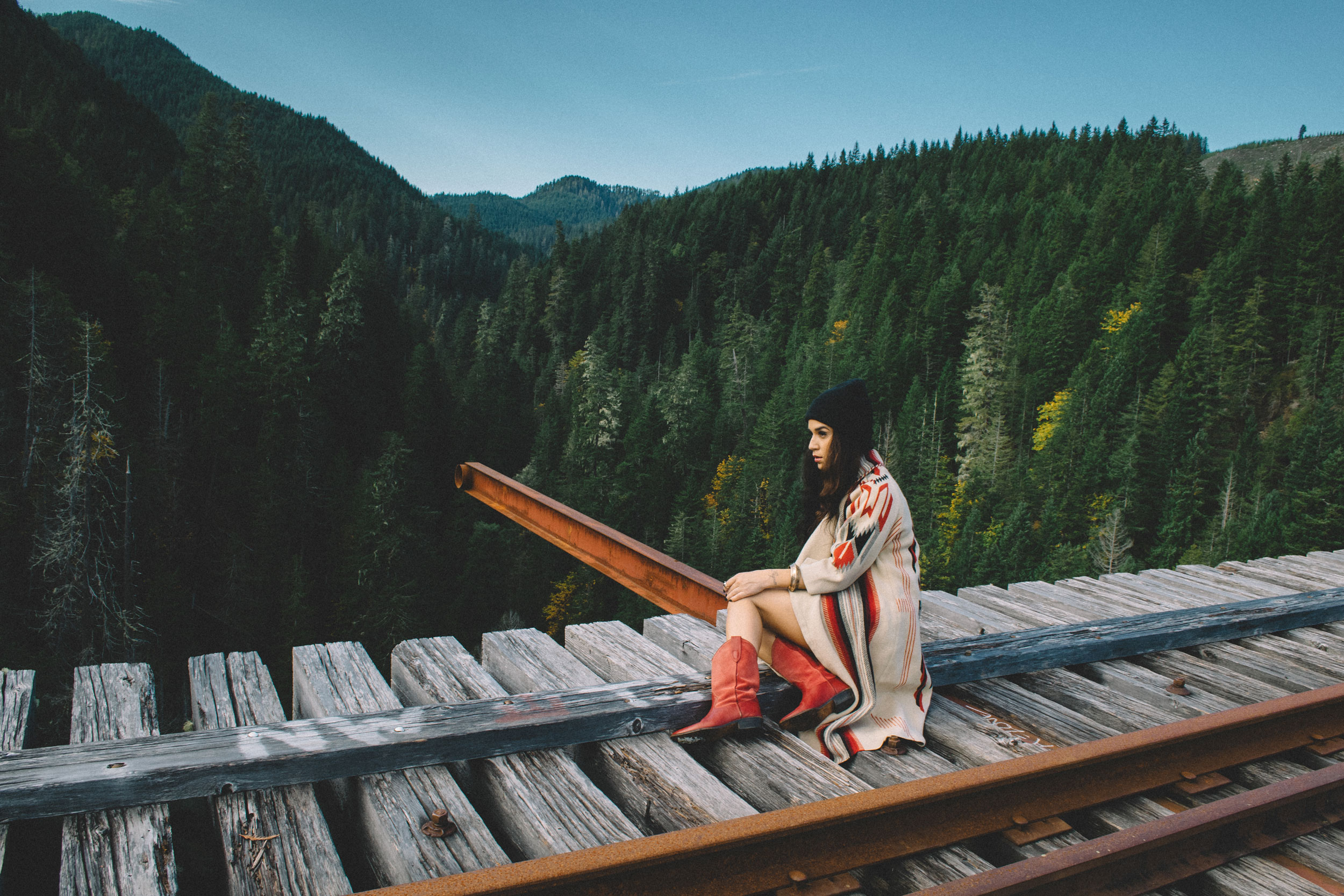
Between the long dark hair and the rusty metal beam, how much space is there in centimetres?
110

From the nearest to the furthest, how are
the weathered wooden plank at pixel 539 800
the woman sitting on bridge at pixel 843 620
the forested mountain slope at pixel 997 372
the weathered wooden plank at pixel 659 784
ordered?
the weathered wooden plank at pixel 539 800, the weathered wooden plank at pixel 659 784, the woman sitting on bridge at pixel 843 620, the forested mountain slope at pixel 997 372

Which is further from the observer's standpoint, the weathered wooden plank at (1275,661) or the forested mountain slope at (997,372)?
the forested mountain slope at (997,372)

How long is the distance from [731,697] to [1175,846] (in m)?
1.13

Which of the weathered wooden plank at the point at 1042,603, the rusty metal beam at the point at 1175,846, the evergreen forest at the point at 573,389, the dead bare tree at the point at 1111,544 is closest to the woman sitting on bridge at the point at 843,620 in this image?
the rusty metal beam at the point at 1175,846

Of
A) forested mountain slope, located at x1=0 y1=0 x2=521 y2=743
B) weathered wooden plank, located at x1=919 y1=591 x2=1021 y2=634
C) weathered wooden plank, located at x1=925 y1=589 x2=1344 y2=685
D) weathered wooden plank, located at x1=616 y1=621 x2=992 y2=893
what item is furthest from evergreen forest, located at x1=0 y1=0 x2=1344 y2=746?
weathered wooden plank, located at x1=925 y1=589 x2=1344 y2=685

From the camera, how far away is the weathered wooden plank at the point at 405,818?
158 centimetres

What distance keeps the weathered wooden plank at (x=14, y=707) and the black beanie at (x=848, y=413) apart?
217 centimetres

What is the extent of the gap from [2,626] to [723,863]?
32305 millimetres

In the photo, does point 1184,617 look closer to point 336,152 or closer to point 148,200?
point 148,200

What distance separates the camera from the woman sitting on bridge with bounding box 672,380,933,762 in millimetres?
2234

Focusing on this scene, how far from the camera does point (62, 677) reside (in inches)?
848

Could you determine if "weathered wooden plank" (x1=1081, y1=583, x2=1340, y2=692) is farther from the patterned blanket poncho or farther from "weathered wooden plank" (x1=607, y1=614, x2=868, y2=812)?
"weathered wooden plank" (x1=607, y1=614, x2=868, y2=812)

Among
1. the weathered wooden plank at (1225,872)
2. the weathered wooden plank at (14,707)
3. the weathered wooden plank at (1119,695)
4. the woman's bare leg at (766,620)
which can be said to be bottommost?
the weathered wooden plank at (1225,872)

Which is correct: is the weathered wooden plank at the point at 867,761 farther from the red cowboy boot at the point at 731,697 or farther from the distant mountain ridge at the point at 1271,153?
the distant mountain ridge at the point at 1271,153
